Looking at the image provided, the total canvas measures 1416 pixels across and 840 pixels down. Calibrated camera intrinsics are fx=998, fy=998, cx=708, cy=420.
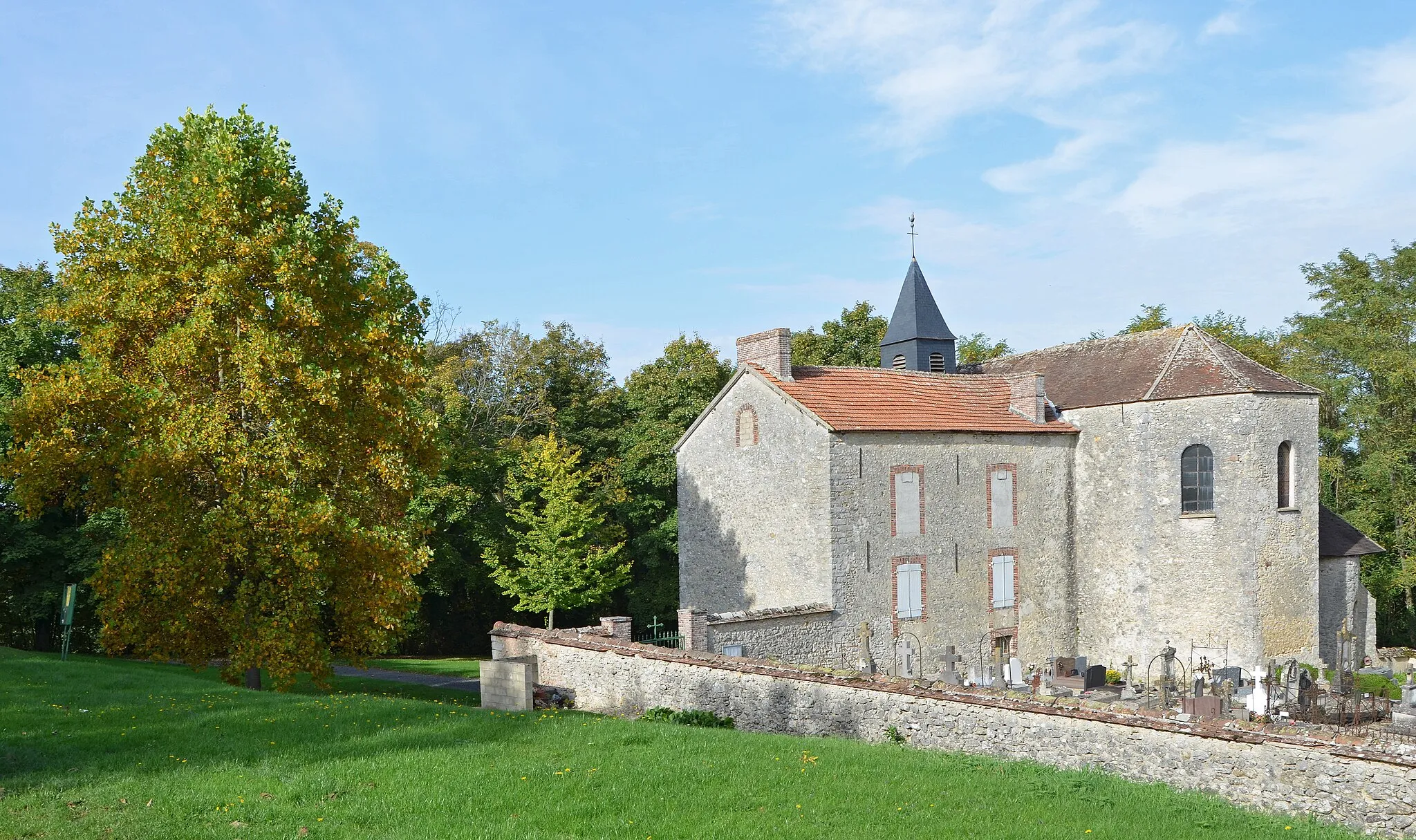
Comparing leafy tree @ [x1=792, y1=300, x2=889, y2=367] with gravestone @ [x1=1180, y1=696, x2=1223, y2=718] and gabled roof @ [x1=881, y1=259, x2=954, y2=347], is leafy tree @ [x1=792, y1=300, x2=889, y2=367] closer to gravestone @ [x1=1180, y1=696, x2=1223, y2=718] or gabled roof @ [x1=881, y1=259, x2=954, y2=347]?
gabled roof @ [x1=881, y1=259, x2=954, y2=347]

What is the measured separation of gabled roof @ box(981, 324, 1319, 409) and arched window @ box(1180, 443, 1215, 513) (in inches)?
59.8

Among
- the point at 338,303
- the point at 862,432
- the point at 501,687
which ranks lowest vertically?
the point at 501,687

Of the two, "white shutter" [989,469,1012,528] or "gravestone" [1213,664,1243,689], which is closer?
"gravestone" [1213,664,1243,689]

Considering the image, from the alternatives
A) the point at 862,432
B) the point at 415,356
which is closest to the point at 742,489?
the point at 862,432

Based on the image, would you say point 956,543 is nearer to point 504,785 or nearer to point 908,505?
point 908,505

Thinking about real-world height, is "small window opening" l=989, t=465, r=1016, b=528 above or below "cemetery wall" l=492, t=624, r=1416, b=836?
above

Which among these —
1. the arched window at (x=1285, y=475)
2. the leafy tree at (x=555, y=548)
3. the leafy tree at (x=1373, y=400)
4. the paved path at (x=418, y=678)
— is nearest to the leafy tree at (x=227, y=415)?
the paved path at (x=418, y=678)

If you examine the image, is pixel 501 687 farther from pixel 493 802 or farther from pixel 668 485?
pixel 668 485

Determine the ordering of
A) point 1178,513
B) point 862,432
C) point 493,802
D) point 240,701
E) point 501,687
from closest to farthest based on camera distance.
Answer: point 493,802 < point 240,701 < point 501,687 < point 862,432 < point 1178,513

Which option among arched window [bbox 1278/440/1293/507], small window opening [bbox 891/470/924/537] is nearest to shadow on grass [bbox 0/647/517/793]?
small window opening [bbox 891/470/924/537]

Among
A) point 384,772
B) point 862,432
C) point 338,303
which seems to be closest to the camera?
point 384,772

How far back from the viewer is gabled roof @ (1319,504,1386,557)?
91.3 feet

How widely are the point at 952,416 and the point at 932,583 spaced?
14.3 ft

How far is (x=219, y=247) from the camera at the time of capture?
1781 centimetres
